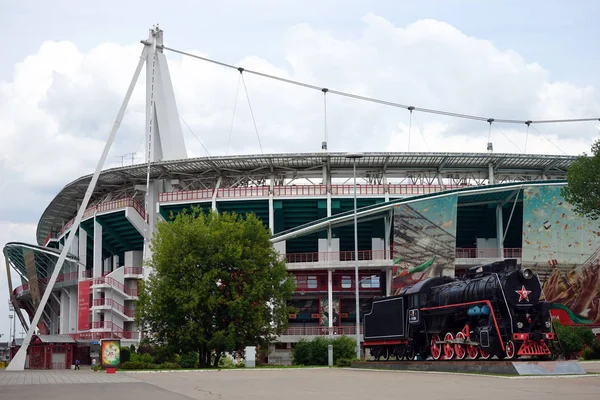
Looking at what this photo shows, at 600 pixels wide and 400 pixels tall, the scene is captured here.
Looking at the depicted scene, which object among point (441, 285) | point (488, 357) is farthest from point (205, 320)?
point (488, 357)

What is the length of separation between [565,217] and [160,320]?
107 feet

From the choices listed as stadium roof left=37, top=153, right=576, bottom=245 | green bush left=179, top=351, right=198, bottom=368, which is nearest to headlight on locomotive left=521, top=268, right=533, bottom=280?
green bush left=179, top=351, right=198, bottom=368

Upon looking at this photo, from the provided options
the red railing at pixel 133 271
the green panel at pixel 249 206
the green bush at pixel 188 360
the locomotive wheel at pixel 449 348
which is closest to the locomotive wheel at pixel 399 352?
the locomotive wheel at pixel 449 348

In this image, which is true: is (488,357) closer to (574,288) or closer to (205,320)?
(205,320)

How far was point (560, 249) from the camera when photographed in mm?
61500

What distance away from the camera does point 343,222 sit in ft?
209

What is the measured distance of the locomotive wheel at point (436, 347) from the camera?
116 feet

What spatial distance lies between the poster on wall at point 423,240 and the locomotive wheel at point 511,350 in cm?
3087

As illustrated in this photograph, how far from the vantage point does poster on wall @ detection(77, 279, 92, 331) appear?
236ft

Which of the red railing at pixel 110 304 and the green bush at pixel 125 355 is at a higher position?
the red railing at pixel 110 304

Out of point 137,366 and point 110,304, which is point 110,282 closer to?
point 110,304

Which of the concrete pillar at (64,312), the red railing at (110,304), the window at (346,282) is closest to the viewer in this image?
the window at (346,282)

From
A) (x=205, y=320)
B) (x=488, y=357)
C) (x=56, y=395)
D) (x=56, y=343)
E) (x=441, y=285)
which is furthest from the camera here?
(x=56, y=343)

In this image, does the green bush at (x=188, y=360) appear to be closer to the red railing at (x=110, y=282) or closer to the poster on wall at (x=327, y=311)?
the poster on wall at (x=327, y=311)
